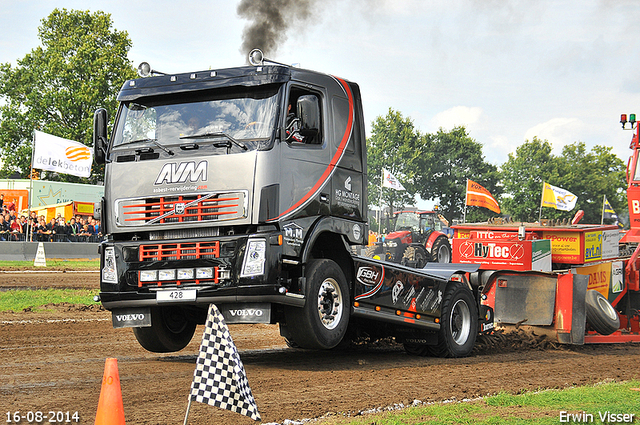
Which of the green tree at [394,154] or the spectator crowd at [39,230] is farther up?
the green tree at [394,154]

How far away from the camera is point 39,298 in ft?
46.0

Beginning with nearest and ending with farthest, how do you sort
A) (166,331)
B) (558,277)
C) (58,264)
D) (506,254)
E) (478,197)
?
1. (166,331)
2. (558,277)
3. (506,254)
4. (58,264)
5. (478,197)

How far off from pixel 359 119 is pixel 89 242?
21.2 m

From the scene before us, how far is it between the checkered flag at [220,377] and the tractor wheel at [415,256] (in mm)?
21854

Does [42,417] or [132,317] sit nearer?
[42,417]

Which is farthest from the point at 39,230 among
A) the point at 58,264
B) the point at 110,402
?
the point at 110,402

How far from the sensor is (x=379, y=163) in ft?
224

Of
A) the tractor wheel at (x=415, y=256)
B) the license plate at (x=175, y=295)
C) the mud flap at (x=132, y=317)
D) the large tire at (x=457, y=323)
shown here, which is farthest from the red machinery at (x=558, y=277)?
the tractor wheel at (x=415, y=256)

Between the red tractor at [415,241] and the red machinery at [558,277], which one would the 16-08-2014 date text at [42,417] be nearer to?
the red machinery at [558,277]

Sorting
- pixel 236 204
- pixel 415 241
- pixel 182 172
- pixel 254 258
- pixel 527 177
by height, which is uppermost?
pixel 527 177

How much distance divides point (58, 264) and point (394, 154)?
160 feet

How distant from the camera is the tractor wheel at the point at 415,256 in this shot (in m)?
26.0

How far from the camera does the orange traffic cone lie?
425 centimetres

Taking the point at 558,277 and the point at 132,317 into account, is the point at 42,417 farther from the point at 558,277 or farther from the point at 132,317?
the point at 558,277
